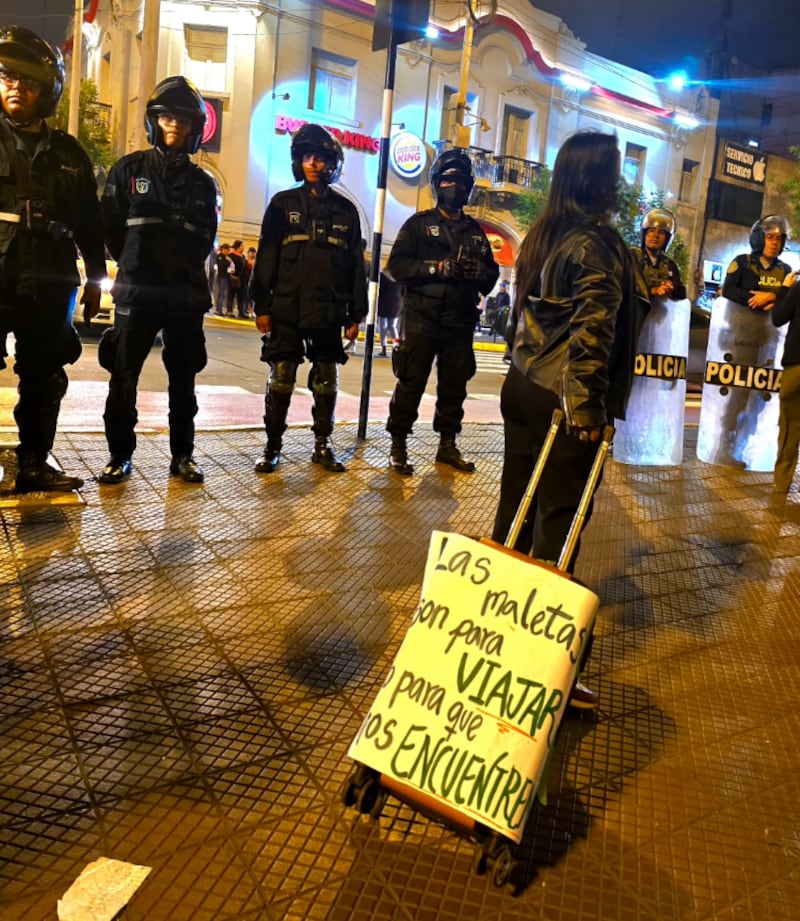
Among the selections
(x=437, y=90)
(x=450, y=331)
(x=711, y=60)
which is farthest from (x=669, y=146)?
(x=450, y=331)

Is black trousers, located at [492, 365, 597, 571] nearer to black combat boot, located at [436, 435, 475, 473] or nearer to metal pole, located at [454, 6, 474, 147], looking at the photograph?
black combat boot, located at [436, 435, 475, 473]

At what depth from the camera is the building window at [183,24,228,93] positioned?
2622 cm

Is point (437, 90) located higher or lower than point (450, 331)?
higher

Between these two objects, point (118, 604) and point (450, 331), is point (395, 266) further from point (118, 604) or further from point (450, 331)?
point (118, 604)

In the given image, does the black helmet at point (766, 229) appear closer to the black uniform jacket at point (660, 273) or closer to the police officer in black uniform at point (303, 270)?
the black uniform jacket at point (660, 273)

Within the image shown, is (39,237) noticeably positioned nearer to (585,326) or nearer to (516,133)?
(585,326)

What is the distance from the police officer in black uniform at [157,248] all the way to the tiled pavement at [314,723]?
2.17 ft

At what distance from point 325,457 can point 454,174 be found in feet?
7.23

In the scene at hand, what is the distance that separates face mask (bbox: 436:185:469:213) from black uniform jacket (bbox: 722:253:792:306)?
8.75 feet

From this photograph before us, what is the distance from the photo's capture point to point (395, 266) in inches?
231

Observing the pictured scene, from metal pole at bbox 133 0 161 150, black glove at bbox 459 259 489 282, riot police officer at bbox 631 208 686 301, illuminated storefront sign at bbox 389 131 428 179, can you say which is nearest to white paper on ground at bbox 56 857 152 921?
black glove at bbox 459 259 489 282

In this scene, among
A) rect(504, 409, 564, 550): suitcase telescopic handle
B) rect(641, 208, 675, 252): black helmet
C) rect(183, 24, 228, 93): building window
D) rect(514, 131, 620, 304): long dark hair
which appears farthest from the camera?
rect(183, 24, 228, 93): building window

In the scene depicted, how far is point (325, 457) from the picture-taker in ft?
19.2

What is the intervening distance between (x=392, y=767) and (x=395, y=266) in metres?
4.45
